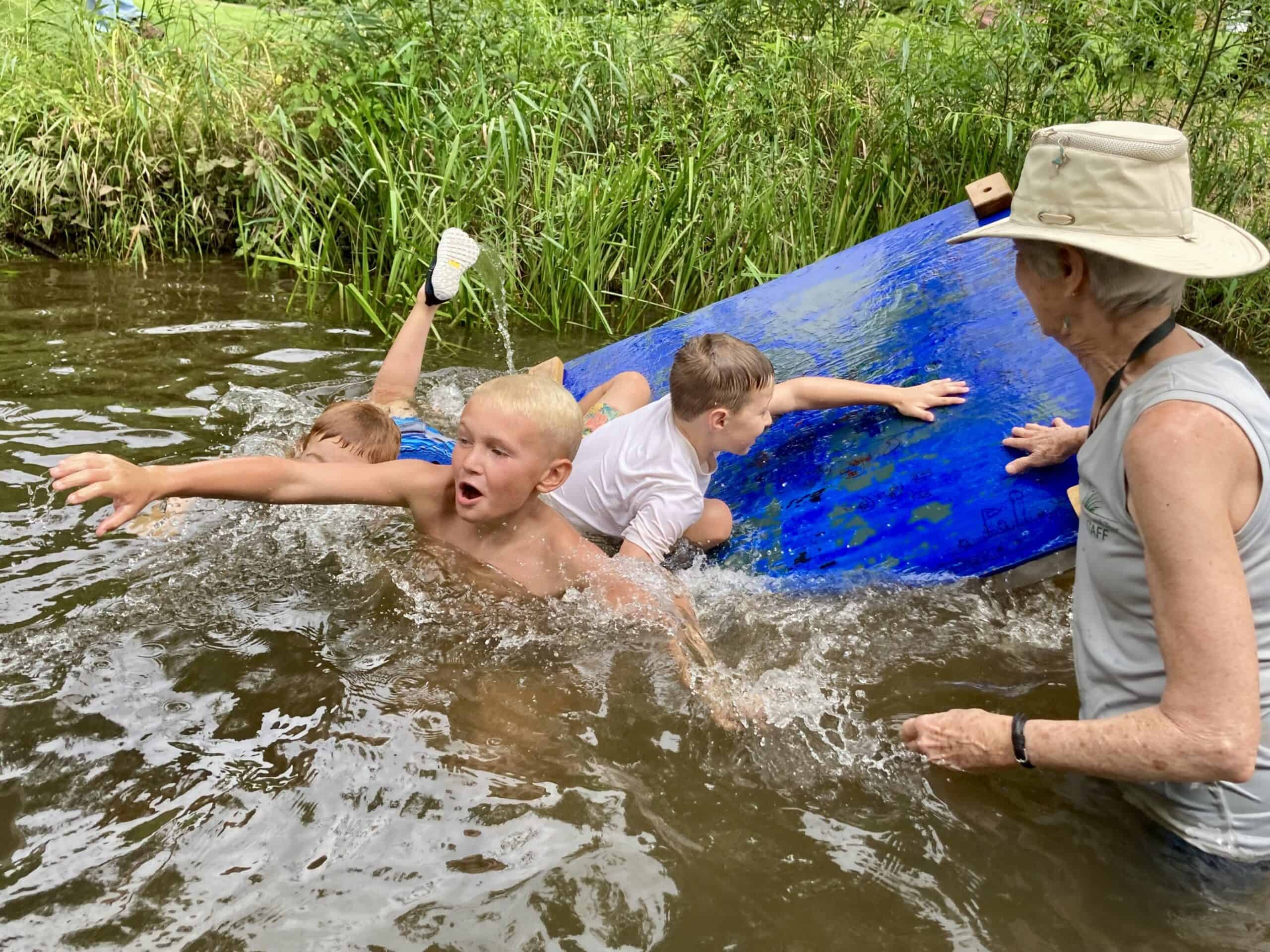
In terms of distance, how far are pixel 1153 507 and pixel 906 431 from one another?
5.58ft

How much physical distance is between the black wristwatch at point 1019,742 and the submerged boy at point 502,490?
78 centimetres

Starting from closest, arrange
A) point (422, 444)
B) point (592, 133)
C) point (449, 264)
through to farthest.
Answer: point (422, 444) < point (449, 264) < point (592, 133)

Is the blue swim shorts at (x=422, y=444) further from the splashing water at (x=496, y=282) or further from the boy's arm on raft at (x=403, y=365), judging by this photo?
the splashing water at (x=496, y=282)

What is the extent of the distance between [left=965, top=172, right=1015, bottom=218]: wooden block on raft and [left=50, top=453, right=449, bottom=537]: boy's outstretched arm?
1.93 m

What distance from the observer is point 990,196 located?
3686 millimetres

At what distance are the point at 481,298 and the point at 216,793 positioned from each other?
13.2ft

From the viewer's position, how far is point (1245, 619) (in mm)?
1918

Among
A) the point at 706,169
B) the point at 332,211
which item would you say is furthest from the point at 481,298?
the point at 706,169

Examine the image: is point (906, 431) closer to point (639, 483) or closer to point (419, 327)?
point (639, 483)

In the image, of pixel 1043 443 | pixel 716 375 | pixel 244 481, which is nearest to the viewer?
pixel 244 481

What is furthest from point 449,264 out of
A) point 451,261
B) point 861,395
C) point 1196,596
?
point 1196,596

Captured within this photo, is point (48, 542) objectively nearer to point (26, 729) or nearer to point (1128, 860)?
point (26, 729)

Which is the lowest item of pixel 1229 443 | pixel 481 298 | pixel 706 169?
pixel 481 298

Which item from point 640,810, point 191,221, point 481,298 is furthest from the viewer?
point 191,221
